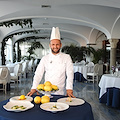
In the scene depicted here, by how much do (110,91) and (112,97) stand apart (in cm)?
17

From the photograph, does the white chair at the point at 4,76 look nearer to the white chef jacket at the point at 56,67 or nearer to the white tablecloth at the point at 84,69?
the white tablecloth at the point at 84,69

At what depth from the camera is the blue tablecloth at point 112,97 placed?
444cm

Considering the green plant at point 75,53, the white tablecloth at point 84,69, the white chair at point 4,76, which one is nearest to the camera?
the white chair at point 4,76

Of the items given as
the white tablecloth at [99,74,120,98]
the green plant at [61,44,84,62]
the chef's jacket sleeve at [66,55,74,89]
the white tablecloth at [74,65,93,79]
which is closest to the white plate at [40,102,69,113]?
the chef's jacket sleeve at [66,55,74,89]

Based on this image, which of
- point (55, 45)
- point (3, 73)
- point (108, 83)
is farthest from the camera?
point (3, 73)

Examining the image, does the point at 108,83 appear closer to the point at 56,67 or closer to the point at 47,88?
the point at 56,67

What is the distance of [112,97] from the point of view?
4.59 meters

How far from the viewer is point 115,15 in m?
8.05

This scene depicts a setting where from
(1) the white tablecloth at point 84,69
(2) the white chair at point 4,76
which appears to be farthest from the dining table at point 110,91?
(1) the white tablecloth at point 84,69

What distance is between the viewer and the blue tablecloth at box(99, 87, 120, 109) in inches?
175

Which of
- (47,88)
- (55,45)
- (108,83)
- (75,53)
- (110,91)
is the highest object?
(75,53)

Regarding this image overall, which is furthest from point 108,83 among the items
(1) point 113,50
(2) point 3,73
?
(1) point 113,50

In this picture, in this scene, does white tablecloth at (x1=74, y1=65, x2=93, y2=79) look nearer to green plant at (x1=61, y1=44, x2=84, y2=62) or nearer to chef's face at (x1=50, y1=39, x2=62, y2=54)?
green plant at (x1=61, y1=44, x2=84, y2=62)

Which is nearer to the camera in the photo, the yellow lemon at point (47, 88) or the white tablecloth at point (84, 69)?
the yellow lemon at point (47, 88)
